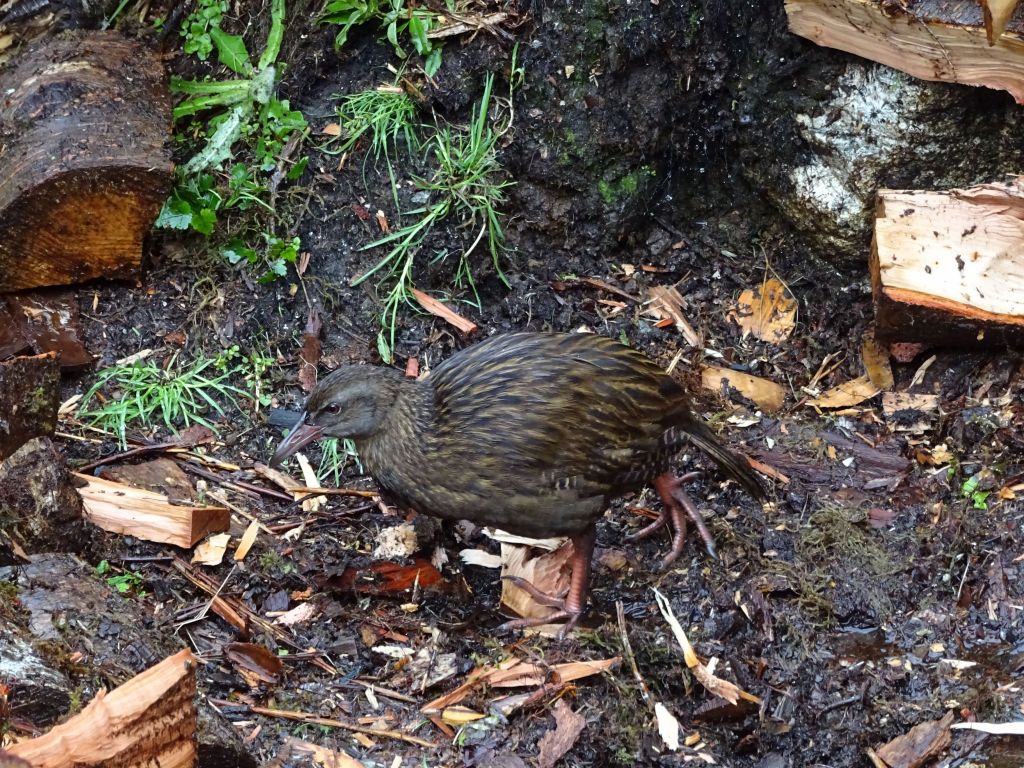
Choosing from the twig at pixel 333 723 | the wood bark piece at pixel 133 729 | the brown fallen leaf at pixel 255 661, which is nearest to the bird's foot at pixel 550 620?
the twig at pixel 333 723

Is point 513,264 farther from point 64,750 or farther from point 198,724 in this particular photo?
point 64,750

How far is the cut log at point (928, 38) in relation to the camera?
4.62 m

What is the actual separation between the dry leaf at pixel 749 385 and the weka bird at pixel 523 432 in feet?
2.90

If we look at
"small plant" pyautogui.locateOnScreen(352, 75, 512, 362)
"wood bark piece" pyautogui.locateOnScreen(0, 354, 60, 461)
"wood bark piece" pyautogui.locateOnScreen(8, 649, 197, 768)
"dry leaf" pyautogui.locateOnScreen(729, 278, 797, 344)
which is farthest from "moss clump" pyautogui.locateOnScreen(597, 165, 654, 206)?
"wood bark piece" pyautogui.locateOnScreen(8, 649, 197, 768)

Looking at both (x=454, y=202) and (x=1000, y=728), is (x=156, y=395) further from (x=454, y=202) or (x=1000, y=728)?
(x=1000, y=728)

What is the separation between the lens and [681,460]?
17.1 ft

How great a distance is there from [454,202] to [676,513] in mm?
1915

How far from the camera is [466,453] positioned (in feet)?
14.3

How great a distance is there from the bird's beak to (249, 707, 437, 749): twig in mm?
1047

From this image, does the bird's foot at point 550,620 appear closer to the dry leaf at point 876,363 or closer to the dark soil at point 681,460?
the dark soil at point 681,460

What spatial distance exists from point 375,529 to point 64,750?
251 cm

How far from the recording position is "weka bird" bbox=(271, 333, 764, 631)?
4.33 m

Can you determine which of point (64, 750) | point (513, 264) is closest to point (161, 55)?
point (513, 264)

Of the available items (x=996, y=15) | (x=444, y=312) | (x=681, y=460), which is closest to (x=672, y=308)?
(x=681, y=460)
